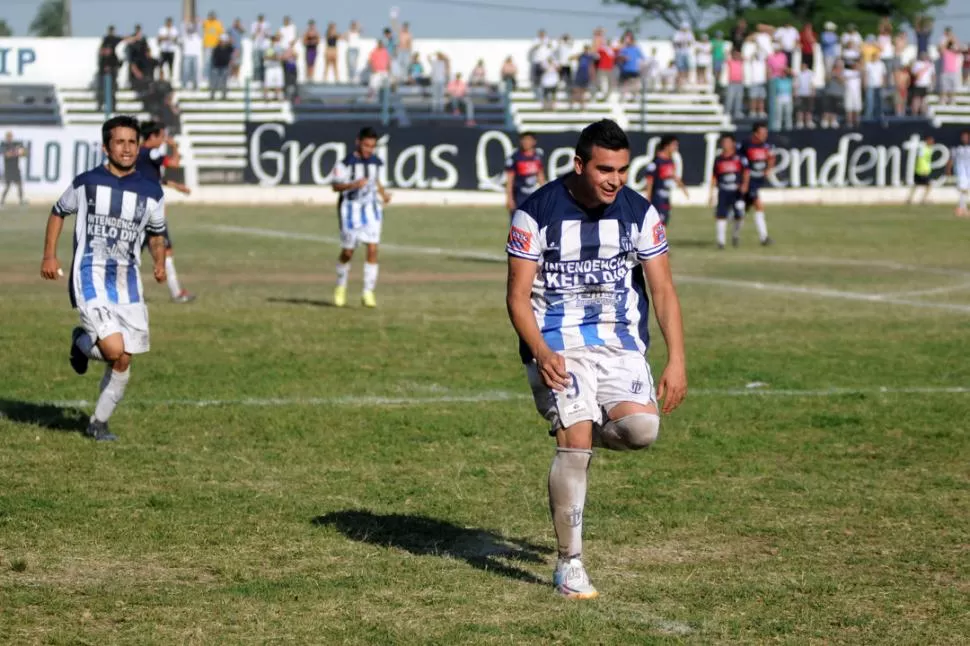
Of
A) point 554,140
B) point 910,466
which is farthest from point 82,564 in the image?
point 554,140

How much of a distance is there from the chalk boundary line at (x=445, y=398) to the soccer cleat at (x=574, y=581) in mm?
5087

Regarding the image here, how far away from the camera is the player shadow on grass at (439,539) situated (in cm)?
732

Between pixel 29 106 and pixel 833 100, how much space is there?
884 inches

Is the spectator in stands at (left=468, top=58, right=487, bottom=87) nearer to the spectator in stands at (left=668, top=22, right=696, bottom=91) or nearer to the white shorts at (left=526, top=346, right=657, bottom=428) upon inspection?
the spectator in stands at (left=668, top=22, right=696, bottom=91)

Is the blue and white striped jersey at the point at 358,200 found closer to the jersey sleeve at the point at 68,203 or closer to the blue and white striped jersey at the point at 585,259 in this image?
the jersey sleeve at the point at 68,203

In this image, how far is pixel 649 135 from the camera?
4306cm

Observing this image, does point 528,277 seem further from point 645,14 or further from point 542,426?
point 645,14

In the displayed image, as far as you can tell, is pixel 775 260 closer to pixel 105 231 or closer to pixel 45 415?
pixel 45 415

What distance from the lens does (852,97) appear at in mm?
44562

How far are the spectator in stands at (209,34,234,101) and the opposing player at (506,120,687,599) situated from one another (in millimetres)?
37640

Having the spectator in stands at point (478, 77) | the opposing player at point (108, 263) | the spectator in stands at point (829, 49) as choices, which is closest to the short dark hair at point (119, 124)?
the opposing player at point (108, 263)

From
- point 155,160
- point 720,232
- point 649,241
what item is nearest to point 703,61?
point 720,232

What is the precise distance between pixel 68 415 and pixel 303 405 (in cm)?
169

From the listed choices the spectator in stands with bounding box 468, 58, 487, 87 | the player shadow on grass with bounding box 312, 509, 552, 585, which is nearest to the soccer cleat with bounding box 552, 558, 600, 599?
the player shadow on grass with bounding box 312, 509, 552, 585
